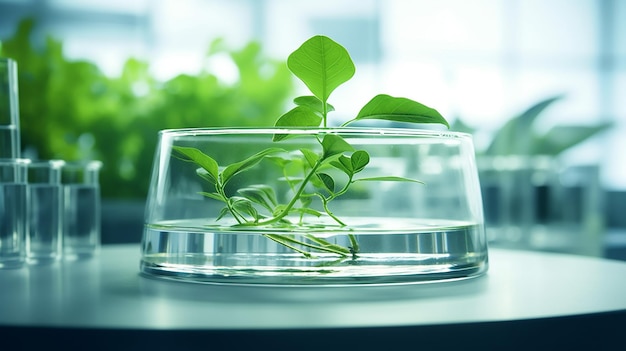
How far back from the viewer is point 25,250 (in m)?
0.60

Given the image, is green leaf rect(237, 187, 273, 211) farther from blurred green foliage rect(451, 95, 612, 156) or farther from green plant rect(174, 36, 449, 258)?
blurred green foliage rect(451, 95, 612, 156)

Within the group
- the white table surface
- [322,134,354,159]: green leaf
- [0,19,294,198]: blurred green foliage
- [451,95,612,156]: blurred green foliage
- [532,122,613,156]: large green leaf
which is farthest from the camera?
[532,122,613,156]: large green leaf

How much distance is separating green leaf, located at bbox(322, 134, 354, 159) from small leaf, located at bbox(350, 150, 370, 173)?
2cm

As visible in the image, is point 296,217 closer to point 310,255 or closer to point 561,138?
point 310,255

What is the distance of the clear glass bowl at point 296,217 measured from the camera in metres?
0.45

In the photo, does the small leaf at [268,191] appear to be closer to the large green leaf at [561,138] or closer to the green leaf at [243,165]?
the green leaf at [243,165]

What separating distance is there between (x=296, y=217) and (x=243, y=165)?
0.12 m

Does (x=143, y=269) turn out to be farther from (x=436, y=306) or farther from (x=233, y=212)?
(x=436, y=306)

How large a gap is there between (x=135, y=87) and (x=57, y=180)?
0.79m

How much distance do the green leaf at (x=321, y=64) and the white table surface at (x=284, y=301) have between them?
137 millimetres

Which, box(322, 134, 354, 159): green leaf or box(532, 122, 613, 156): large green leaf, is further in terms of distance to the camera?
box(532, 122, 613, 156): large green leaf

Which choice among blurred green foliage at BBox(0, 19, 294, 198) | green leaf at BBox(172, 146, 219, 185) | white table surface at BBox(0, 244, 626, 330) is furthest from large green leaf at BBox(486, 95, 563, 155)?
green leaf at BBox(172, 146, 219, 185)

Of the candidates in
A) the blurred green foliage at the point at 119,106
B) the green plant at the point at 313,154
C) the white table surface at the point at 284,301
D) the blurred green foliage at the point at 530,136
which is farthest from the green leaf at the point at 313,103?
the blurred green foliage at the point at 530,136

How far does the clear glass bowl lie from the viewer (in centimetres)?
45
